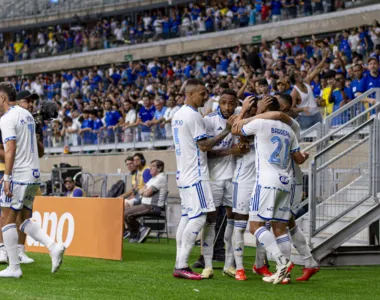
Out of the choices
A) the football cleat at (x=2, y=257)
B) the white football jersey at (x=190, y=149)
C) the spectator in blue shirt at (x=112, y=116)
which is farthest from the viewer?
the spectator in blue shirt at (x=112, y=116)

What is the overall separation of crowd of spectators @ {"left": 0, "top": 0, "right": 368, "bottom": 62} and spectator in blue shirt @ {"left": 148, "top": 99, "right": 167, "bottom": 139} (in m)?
9.26

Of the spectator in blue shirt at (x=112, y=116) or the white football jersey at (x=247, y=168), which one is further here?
the spectator in blue shirt at (x=112, y=116)

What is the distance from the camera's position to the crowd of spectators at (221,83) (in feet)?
52.4

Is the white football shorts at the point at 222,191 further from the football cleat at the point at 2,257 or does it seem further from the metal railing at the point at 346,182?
the football cleat at the point at 2,257

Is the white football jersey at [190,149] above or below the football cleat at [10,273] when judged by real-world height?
above

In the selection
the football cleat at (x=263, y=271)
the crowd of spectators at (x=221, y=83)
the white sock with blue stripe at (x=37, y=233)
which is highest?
the crowd of spectators at (x=221, y=83)

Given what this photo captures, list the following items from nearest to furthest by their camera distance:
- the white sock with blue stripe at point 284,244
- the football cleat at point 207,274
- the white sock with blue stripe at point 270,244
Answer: the white sock with blue stripe at point 270,244 < the white sock with blue stripe at point 284,244 < the football cleat at point 207,274

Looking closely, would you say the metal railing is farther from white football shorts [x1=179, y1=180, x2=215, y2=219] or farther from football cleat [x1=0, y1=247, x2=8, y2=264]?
football cleat [x1=0, y1=247, x2=8, y2=264]

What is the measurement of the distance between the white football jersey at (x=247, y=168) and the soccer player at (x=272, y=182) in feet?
1.79

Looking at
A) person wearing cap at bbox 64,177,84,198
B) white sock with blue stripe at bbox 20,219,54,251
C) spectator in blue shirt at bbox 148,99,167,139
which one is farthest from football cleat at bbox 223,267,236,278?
spectator in blue shirt at bbox 148,99,167,139

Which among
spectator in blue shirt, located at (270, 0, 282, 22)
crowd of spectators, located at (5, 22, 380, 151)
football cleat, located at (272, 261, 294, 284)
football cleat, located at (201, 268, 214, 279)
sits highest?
spectator in blue shirt, located at (270, 0, 282, 22)

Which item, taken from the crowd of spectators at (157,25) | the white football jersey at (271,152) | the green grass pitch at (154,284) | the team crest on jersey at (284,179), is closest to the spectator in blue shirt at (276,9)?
the crowd of spectators at (157,25)

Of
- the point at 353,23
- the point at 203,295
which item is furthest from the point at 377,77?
the point at 353,23

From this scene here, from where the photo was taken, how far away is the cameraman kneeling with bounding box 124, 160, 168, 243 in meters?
16.3
